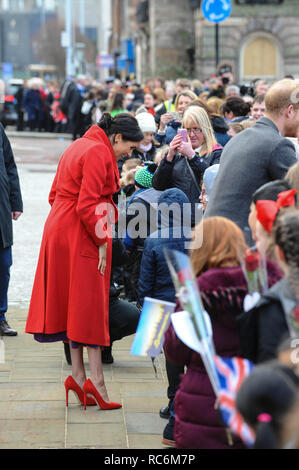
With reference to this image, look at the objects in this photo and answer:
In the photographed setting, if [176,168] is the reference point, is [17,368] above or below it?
below

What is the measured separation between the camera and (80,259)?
5711 mm

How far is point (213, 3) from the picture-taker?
16156 millimetres

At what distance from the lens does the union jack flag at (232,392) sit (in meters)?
2.58

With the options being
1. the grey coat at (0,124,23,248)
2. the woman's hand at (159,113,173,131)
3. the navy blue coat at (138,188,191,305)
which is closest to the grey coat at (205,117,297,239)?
the navy blue coat at (138,188,191,305)

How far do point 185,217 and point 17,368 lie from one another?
1.69 meters

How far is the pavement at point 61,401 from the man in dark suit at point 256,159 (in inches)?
52.3

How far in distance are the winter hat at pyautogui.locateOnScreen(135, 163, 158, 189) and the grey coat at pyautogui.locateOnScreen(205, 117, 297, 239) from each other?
7.54 feet

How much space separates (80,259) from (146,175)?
2052mm

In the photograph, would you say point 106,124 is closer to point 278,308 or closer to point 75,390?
point 75,390

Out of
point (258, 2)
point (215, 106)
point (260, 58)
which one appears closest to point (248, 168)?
point (215, 106)

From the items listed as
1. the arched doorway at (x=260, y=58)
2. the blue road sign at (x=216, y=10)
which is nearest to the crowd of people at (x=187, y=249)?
the blue road sign at (x=216, y=10)

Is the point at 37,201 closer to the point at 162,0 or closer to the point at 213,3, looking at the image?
the point at 213,3
